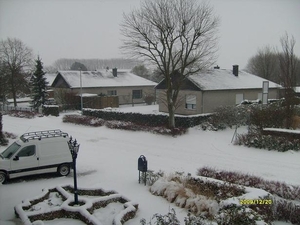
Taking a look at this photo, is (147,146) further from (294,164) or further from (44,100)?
(44,100)

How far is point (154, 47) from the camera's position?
19.9m

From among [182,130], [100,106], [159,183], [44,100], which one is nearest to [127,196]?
[159,183]

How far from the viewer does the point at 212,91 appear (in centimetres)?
2494

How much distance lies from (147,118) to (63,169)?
35.7ft

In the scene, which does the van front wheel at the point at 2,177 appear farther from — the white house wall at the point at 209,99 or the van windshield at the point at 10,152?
the white house wall at the point at 209,99

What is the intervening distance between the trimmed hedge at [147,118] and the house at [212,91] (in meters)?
3.65

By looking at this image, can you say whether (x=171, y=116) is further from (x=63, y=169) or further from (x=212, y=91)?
(x=63, y=169)

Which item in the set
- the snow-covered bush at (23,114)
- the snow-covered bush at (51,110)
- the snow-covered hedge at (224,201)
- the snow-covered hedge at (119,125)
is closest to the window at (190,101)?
the snow-covered hedge at (119,125)

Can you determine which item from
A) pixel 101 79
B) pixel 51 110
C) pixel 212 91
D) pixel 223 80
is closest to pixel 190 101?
pixel 212 91

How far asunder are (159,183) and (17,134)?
12.9 m

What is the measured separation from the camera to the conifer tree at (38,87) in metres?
31.5

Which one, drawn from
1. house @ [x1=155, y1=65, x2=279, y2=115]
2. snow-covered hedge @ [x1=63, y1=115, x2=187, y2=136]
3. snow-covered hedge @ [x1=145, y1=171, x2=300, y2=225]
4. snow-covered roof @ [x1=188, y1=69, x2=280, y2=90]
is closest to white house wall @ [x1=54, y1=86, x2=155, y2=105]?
snow-covered hedge @ [x1=63, y1=115, x2=187, y2=136]

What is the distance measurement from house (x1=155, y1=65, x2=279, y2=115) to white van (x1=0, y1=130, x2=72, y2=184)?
46.9 ft

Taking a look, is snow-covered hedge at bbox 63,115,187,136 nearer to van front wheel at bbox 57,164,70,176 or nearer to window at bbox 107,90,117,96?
van front wheel at bbox 57,164,70,176
